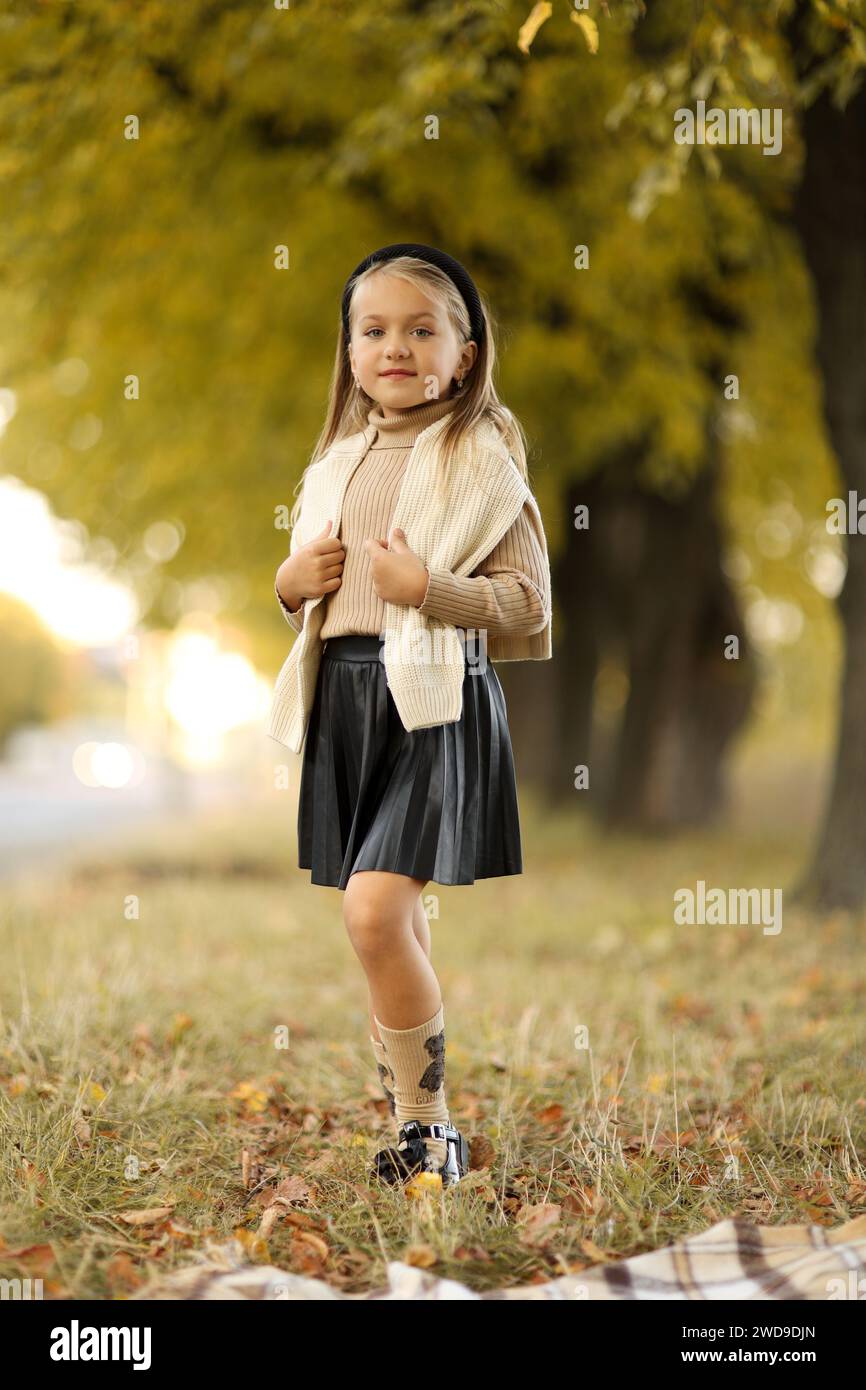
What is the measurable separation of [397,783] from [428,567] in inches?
20.7

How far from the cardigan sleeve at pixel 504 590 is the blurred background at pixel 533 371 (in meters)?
1.52

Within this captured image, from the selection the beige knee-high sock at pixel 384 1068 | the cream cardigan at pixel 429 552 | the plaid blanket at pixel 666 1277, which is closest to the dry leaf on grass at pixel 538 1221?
the plaid blanket at pixel 666 1277

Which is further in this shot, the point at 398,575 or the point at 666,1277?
the point at 398,575

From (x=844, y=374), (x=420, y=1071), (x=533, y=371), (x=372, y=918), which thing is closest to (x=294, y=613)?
(x=372, y=918)

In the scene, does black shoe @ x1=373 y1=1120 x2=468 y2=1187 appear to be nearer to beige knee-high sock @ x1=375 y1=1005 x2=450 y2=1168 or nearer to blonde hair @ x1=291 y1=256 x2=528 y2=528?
beige knee-high sock @ x1=375 y1=1005 x2=450 y2=1168

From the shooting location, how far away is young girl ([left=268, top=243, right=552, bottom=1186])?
9.70ft

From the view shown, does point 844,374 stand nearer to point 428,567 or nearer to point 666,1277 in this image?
point 428,567

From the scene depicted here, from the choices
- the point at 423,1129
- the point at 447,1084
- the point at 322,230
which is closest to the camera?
the point at 423,1129

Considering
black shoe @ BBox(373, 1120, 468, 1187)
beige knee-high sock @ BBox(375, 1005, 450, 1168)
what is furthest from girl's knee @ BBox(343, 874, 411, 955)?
black shoe @ BBox(373, 1120, 468, 1187)

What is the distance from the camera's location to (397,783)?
3.03 metres

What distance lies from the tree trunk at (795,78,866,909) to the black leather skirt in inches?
189

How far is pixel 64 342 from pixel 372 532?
6925 mm

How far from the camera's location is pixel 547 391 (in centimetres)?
1049

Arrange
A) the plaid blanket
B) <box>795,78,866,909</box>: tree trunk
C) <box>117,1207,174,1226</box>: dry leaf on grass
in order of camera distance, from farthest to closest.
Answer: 1. <box>795,78,866,909</box>: tree trunk
2. <box>117,1207,174,1226</box>: dry leaf on grass
3. the plaid blanket
